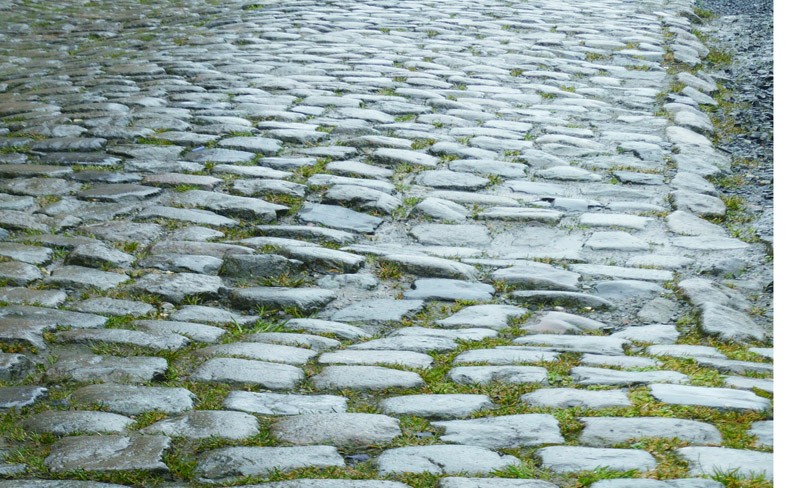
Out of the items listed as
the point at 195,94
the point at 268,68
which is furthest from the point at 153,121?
the point at 268,68

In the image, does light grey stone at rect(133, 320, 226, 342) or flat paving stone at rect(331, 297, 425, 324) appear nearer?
light grey stone at rect(133, 320, 226, 342)

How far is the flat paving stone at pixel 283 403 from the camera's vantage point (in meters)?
2.67

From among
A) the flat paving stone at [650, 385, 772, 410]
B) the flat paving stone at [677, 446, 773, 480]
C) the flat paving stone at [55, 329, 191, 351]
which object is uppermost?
the flat paving stone at [677, 446, 773, 480]

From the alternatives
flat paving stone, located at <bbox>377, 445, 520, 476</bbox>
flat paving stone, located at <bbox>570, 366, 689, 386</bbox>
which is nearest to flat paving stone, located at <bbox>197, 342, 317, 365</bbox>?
flat paving stone, located at <bbox>377, 445, 520, 476</bbox>

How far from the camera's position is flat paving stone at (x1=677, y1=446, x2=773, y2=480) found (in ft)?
7.28

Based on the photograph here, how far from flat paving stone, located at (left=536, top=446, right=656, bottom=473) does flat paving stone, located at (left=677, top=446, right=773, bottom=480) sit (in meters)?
0.09

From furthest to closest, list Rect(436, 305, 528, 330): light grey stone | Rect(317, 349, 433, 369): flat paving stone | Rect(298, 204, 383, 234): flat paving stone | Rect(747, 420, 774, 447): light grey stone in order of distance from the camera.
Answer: Rect(298, 204, 383, 234): flat paving stone → Rect(436, 305, 528, 330): light grey stone → Rect(317, 349, 433, 369): flat paving stone → Rect(747, 420, 774, 447): light grey stone

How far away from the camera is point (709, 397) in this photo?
106 inches

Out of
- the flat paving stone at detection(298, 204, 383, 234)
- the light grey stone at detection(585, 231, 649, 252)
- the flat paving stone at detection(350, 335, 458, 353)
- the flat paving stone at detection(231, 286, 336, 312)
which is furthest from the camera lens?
the flat paving stone at detection(298, 204, 383, 234)

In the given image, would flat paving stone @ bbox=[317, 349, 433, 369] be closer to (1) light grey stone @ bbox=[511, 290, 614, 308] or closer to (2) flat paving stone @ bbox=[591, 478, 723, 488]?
(1) light grey stone @ bbox=[511, 290, 614, 308]

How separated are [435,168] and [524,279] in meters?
1.48

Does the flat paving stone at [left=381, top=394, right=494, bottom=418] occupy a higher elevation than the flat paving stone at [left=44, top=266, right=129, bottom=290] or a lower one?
higher

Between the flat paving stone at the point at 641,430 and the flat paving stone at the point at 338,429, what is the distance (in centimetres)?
49

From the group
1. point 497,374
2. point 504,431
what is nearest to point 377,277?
point 497,374
